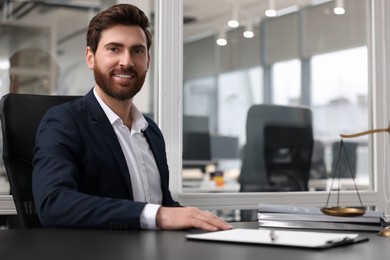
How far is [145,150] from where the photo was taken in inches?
90.5

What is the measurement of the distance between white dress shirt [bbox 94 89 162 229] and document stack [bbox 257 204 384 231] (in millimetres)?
593

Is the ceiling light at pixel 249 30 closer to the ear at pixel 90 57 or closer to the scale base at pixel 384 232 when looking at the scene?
the ear at pixel 90 57

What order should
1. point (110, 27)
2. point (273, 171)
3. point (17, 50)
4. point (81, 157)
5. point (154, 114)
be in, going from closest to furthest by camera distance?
point (81, 157), point (110, 27), point (17, 50), point (154, 114), point (273, 171)

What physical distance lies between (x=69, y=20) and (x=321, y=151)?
1509mm

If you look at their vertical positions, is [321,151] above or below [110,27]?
below

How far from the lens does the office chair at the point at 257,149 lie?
10.5 ft

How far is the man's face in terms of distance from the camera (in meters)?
2.26

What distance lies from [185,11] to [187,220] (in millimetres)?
1704

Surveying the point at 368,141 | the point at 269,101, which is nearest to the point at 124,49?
the point at 269,101

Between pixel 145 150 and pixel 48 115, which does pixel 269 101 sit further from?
pixel 48 115

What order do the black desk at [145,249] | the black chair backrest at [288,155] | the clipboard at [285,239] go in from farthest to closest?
the black chair backrest at [288,155]
the clipboard at [285,239]
the black desk at [145,249]

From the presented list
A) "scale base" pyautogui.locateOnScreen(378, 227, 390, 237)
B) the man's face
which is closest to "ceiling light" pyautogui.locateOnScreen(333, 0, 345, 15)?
the man's face

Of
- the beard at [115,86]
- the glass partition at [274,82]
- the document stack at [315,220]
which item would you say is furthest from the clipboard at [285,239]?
the glass partition at [274,82]

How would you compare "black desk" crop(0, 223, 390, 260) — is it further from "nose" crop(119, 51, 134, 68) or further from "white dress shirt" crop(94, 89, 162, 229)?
"nose" crop(119, 51, 134, 68)
